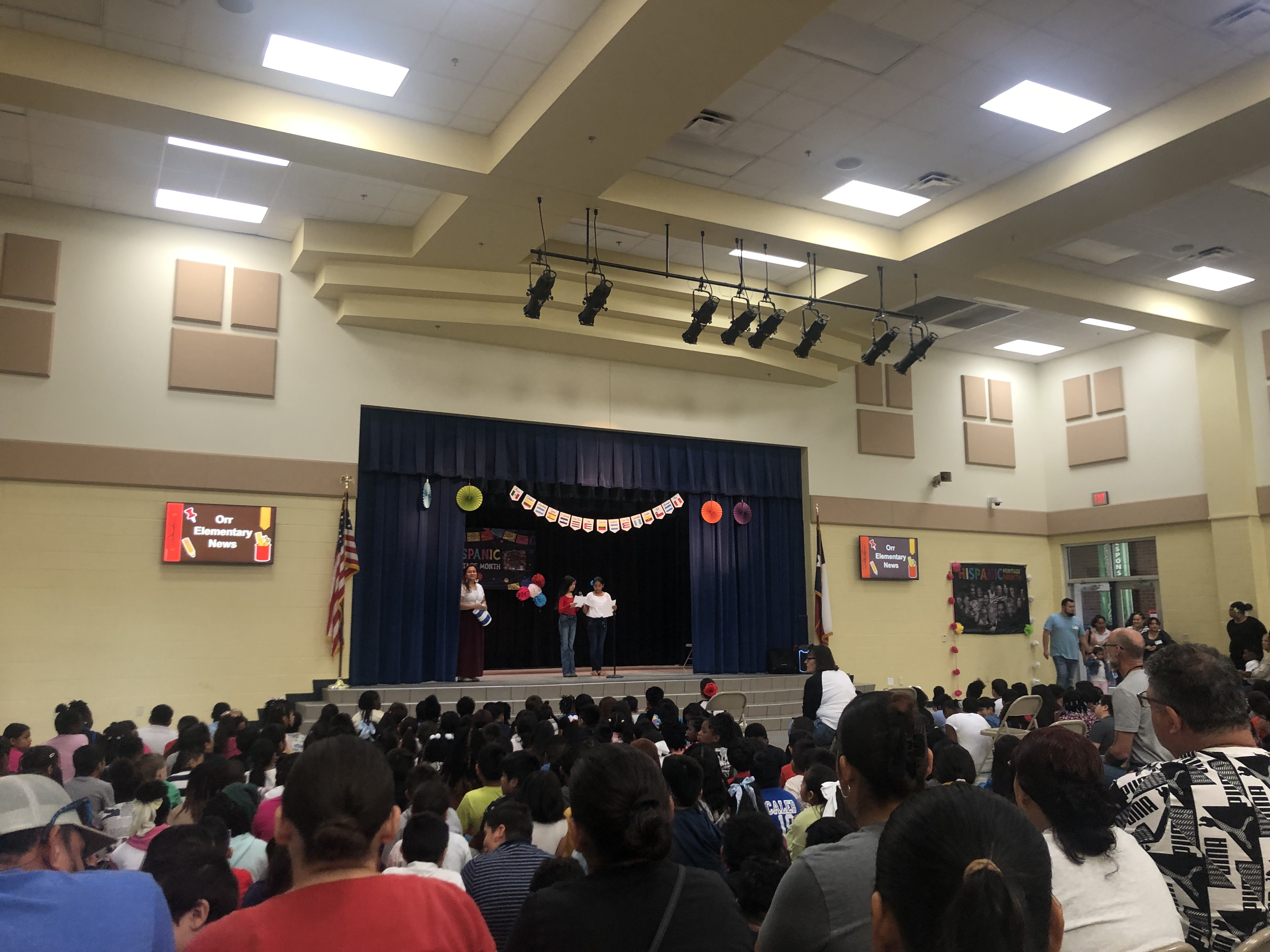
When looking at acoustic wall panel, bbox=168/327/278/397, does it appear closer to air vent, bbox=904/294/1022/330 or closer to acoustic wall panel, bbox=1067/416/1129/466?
air vent, bbox=904/294/1022/330

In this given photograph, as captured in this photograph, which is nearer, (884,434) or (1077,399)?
(884,434)

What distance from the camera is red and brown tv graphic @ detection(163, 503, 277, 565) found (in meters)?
9.20

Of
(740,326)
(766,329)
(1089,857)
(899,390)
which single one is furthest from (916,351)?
(1089,857)

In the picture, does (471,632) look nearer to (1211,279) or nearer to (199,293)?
(199,293)

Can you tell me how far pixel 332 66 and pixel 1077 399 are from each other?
11.7 metres

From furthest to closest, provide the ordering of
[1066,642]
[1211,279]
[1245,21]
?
[1066,642] < [1211,279] < [1245,21]

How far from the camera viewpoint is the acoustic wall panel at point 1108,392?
13594 mm

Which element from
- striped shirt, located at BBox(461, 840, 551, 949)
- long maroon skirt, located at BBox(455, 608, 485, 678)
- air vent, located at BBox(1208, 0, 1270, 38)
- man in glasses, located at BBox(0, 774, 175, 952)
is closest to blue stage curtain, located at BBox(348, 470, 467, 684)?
long maroon skirt, located at BBox(455, 608, 485, 678)

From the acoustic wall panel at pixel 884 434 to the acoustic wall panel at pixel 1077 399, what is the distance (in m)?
2.64

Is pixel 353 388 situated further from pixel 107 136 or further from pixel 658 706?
pixel 658 706

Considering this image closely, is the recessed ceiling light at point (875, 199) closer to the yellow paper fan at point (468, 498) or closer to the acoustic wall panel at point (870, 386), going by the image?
the acoustic wall panel at point (870, 386)

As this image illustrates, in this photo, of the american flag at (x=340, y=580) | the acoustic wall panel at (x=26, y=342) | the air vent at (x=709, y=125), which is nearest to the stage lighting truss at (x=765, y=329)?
the air vent at (x=709, y=125)

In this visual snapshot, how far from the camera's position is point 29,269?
891 centimetres

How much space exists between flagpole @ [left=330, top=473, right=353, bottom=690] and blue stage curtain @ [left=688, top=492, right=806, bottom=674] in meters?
4.42
